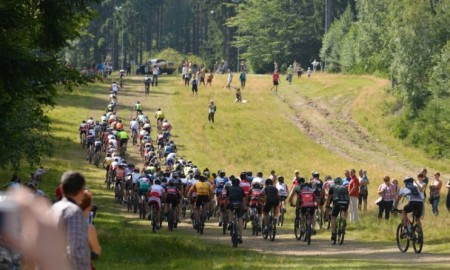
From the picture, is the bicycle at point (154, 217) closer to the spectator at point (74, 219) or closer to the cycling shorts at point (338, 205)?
the cycling shorts at point (338, 205)

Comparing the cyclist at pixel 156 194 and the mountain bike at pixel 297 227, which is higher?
the cyclist at pixel 156 194

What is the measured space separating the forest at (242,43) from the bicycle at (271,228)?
6672mm

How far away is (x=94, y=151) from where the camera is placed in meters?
50.2

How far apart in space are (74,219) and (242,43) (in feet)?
405

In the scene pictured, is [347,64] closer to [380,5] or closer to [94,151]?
[380,5]

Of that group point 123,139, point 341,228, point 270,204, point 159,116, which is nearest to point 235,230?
point 270,204

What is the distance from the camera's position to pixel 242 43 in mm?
132750

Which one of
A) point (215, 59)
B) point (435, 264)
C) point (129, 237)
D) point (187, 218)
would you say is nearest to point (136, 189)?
point (187, 218)

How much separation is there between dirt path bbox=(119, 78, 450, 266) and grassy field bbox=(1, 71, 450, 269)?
8.3 inches

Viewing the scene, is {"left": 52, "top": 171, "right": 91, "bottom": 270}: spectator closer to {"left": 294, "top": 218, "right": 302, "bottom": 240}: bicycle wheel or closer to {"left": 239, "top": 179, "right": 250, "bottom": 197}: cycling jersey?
{"left": 239, "top": 179, "right": 250, "bottom": 197}: cycling jersey

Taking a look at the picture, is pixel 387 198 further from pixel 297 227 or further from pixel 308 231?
pixel 308 231

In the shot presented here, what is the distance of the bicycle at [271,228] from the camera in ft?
95.9

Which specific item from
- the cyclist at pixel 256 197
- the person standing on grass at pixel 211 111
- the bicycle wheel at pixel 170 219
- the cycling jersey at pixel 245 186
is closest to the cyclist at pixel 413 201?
the cyclist at pixel 256 197

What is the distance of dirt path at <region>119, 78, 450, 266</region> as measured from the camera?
86.0 feet
